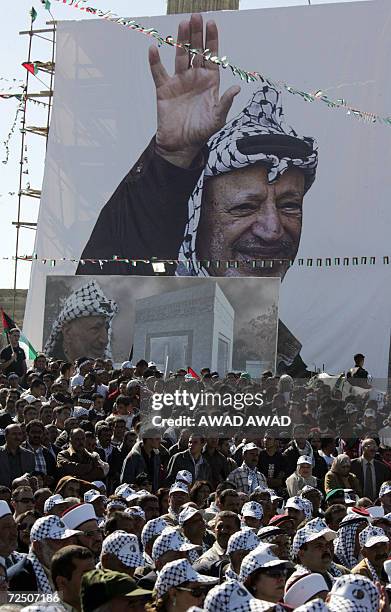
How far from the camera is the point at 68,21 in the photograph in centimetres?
2967

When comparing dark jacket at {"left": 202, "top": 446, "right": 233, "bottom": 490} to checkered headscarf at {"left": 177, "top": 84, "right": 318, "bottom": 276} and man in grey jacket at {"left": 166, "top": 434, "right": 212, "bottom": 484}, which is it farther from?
checkered headscarf at {"left": 177, "top": 84, "right": 318, "bottom": 276}

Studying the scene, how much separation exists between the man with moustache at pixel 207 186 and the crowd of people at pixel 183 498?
391 inches

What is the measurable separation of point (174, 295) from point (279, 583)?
1205 centimetres

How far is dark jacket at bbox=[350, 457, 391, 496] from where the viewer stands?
1236cm

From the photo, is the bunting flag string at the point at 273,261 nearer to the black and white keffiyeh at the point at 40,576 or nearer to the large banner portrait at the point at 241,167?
the large banner portrait at the point at 241,167

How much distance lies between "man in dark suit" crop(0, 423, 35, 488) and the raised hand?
18030 millimetres

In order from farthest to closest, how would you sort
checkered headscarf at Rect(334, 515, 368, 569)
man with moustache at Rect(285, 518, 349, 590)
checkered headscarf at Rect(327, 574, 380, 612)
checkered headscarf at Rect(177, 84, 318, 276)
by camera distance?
checkered headscarf at Rect(177, 84, 318, 276), checkered headscarf at Rect(334, 515, 368, 569), man with moustache at Rect(285, 518, 349, 590), checkered headscarf at Rect(327, 574, 380, 612)

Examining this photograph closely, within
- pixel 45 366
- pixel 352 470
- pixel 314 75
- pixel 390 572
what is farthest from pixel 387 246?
pixel 390 572

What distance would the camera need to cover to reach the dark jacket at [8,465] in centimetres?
1009

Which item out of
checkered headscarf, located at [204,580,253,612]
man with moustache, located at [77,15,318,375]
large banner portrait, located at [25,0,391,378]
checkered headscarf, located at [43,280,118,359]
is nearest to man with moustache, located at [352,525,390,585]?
checkered headscarf, located at [204,580,253,612]

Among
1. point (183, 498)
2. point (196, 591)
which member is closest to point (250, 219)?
point (183, 498)

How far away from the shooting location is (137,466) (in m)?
11.0

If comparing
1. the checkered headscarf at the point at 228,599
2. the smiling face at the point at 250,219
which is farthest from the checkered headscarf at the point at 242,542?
the smiling face at the point at 250,219

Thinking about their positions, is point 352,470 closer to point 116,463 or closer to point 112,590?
point 116,463
